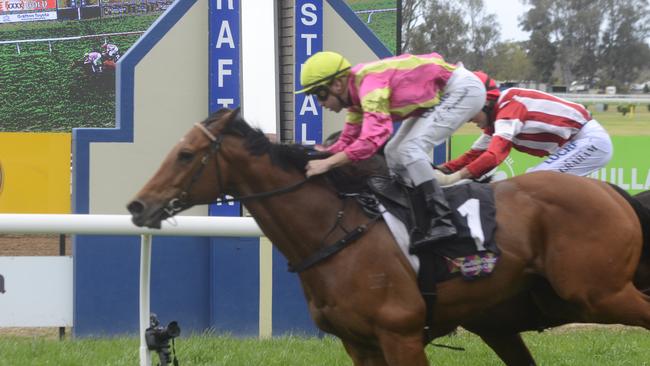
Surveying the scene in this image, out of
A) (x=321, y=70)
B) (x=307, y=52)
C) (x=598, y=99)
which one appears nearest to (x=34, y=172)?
(x=307, y=52)

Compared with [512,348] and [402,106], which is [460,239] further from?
[512,348]

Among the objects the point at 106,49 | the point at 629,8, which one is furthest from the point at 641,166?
the point at 629,8

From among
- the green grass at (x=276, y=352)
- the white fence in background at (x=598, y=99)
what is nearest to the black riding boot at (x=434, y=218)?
the green grass at (x=276, y=352)

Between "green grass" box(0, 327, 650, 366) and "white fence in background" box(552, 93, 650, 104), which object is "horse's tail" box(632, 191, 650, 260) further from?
"white fence in background" box(552, 93, 650, 104)

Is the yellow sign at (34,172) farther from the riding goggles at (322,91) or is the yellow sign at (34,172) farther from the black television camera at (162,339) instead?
the riding goggles at (322,91)

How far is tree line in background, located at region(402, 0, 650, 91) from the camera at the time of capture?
4828 centimetres

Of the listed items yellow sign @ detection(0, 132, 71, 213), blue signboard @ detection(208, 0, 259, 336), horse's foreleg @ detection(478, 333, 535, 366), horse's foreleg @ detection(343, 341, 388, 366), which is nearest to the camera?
horse's foreleg @ detection(343, 341, 388, 366)

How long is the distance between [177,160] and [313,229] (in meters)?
0.65

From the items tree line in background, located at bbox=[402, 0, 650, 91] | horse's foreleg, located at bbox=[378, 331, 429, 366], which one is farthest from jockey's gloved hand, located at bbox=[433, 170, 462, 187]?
tree line in background, located at bbox=[402, 0, 650, 91]

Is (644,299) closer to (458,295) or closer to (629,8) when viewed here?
(458,295)

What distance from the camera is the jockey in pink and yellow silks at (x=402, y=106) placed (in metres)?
3.85

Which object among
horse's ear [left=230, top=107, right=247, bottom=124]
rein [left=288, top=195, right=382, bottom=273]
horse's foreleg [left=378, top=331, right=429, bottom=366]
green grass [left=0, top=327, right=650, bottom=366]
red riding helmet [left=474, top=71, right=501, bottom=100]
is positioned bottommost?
green grass [left=0, top=327, right=650, bottom=366]

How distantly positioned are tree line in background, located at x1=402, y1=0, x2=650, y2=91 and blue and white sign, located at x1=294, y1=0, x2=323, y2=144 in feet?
133

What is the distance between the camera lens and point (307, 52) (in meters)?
7.01
